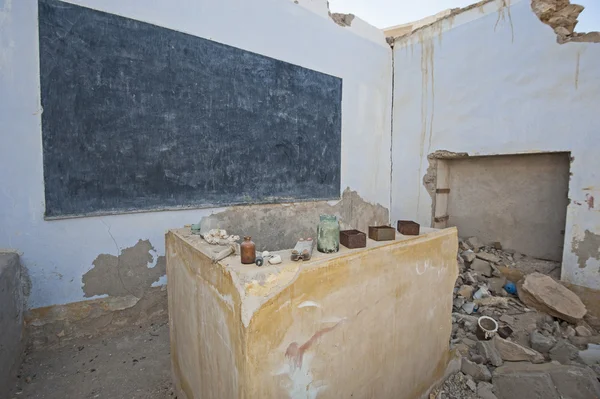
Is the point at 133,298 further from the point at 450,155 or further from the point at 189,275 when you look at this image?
the point at 450,155

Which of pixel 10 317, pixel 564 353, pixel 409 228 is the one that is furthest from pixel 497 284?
pixel 10 317

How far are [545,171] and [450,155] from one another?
1.12m

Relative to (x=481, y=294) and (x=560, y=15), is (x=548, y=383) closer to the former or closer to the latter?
(x=481, y=294)

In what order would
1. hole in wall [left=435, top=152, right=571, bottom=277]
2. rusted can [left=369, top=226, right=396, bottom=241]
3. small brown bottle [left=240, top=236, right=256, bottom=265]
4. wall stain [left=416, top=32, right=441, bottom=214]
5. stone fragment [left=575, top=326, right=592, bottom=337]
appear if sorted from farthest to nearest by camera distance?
wall stain [left=416, top=32, right=441, bottom=214], hole in wall [left=435, top=152, right=571, bottom=277], stone fragment [left=575, top=326, right=592, bottom=337], rusted can [left=369, top=226, right=396, bottom=241], small brown bottle [left=240, top=236, right=256, bottom=265]

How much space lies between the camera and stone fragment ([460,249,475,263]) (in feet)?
12.5

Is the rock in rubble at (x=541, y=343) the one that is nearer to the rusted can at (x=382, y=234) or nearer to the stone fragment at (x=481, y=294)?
the stone fragment at (x=481, y=294)

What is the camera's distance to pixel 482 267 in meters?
3.72

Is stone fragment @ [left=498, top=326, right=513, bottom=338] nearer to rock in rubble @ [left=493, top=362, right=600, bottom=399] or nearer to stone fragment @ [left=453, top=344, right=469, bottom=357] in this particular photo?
stone fragment @ [left=453, top=344, right=469, bottom=357]

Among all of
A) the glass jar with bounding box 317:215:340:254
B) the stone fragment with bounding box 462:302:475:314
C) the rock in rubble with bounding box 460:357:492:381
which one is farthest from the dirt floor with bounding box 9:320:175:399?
the stone fragment with bounding box 462:302:475:314

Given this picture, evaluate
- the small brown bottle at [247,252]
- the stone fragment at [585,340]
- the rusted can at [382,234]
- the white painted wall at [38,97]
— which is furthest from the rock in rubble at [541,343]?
the white painted wall at [38,97]

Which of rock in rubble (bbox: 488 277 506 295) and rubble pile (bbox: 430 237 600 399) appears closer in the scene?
rubble pile (bbox: 430 237 600 399)

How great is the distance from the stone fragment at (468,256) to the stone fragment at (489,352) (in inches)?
62.9

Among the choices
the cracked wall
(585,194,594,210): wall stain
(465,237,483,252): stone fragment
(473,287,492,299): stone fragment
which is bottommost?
(473,287,492,299): stone fragment

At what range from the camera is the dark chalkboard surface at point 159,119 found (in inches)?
95.0
